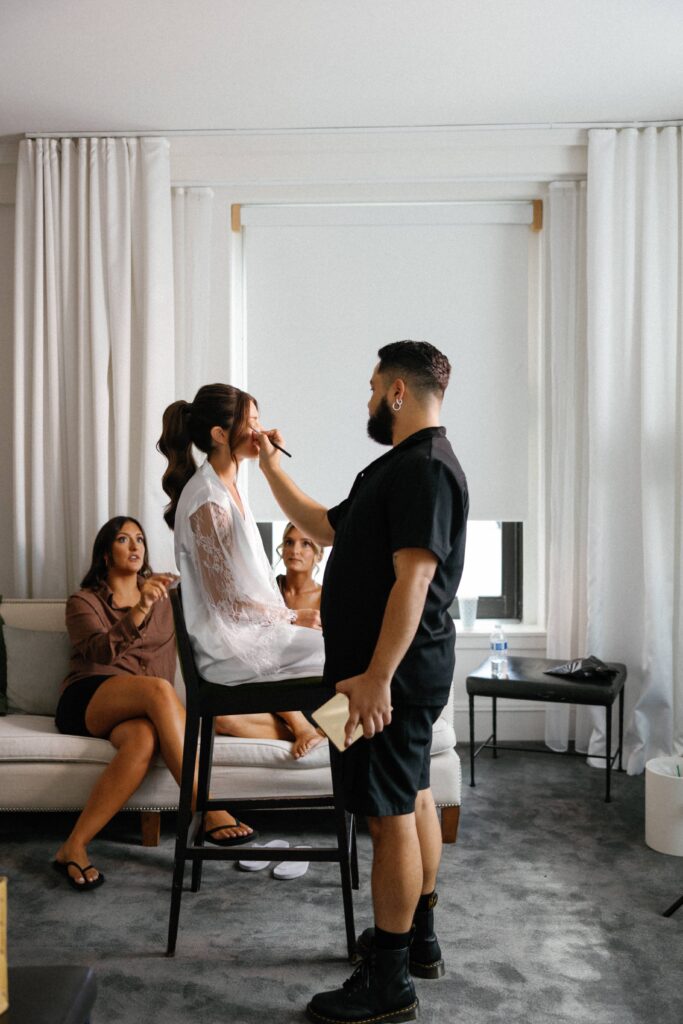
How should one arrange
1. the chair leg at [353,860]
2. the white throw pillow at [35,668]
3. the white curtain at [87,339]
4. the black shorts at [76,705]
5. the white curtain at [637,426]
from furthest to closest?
1. the white curtain at [87,339]
2. the white curtain at [637,426]
3. the white throw pillow at [35,668]
4. the black shorts at [76,705]
5. the chair leg at [353,860]

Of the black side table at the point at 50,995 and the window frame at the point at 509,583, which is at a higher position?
the window frame at the point at 509,583

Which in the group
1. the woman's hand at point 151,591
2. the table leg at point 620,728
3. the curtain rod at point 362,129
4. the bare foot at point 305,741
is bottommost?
the table leg at point 620,728

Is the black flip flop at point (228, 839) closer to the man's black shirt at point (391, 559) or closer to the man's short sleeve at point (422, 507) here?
the man's black shirt at point (391, 559)

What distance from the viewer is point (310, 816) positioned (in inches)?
139

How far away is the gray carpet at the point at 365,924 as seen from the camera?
2277 millimetres

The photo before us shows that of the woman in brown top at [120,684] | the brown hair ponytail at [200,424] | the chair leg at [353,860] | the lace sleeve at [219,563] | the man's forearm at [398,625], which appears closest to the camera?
the man's forearm at [398,625]

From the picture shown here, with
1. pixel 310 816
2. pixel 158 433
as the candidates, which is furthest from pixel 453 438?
pixel 310 816

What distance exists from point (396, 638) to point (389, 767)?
32 centimetres

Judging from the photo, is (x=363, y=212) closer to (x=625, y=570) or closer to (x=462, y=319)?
(x=462, y=319)

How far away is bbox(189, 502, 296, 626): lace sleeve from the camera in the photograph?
8.39ft

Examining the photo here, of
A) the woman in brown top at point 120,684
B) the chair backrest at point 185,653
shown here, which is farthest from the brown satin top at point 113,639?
the chair backrest at point 185,653

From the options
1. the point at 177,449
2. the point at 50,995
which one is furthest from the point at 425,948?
the point at 177,449

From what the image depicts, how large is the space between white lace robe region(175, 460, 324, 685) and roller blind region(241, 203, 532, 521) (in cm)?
197

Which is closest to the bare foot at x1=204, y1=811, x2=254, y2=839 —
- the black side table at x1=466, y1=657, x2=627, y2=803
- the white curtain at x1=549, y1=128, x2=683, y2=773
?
the black side table at x1=466, y1=657, x2=627, y2=803
